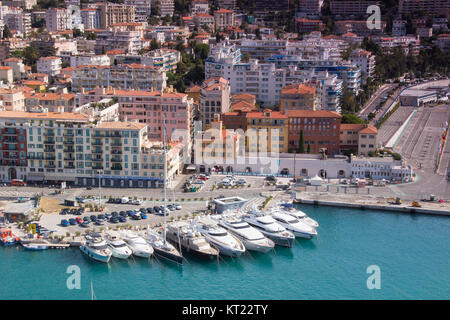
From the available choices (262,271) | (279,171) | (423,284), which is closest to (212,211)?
(262,271)

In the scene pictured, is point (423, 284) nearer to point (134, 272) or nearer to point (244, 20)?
point (134, 272)

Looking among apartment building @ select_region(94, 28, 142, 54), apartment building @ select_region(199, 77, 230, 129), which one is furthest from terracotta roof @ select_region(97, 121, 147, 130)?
apartment building @ select_region(94, 28, 142, 54)

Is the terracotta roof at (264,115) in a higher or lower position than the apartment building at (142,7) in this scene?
lower

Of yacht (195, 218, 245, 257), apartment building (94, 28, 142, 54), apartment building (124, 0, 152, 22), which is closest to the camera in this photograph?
yacht (195, 218, 245, 257)

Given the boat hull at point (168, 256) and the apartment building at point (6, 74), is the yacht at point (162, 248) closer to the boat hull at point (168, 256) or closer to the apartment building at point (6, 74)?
the boat hull at point (168, 256)

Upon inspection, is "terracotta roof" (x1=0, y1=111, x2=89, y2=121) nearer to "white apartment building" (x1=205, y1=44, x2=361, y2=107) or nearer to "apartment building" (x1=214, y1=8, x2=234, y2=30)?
"white apartment building" (x1=205, y1=44, x2=361, y2=107)

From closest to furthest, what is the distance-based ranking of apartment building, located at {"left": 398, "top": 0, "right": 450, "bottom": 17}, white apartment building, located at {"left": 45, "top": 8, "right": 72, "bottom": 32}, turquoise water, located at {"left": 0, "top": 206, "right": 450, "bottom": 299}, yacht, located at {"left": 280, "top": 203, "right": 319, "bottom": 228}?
turquoise water, located at {"left": 0, "top": 206, "right": 450, "bottom": 299}
yacht, located at {"left": 280, "top": 203, "right": 319, "bottom": 228}
white apartment building, located at {"left": 45, "top": 8, "right": 72, "bottom": 32}
apartment building, located at {"left": 398, "top": 0, "right": 450, "bottom": 17}

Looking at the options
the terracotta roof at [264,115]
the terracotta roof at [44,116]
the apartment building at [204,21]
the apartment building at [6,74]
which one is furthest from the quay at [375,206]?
the apartment building at [204,21]
